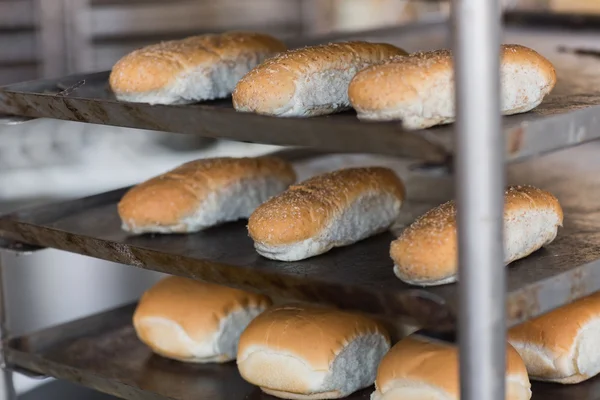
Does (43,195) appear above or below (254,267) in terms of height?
below

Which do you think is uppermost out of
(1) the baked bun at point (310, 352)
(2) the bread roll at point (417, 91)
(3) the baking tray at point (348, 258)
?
(2) the bread roll at point (417, 91)

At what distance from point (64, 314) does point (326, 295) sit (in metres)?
1.29

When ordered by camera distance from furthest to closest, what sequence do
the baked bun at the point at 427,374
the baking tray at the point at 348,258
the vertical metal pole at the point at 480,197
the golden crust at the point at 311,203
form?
the golden crust at the point at 311,203 → the baked bun at the point at 427,374 → the baking tray at the point at 348,258 → the vertical metal pole at the point at 480,197

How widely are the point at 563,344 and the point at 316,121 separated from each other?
0.64m

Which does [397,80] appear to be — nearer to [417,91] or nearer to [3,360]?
[417,91]

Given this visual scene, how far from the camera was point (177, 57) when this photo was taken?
1.76m

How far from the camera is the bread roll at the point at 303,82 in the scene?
1.52m

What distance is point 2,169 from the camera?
293 centimetres

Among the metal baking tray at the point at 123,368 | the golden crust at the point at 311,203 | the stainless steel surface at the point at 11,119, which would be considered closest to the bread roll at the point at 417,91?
the golden crust at the point at 311,203

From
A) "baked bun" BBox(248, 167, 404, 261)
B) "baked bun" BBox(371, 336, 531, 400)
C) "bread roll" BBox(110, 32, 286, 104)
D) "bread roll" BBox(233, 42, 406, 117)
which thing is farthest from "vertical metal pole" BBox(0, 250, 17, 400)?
"baked bun" BBox(371, 336, 531, 400)

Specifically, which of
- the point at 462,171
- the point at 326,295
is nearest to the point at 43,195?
the point at 326,295

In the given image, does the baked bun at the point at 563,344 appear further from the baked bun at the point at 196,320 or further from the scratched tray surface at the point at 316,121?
the baked bun at the point at 196,320

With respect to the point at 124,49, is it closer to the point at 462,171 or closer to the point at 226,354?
the point at 226,354

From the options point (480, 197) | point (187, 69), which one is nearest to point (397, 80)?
point (480, 197)
